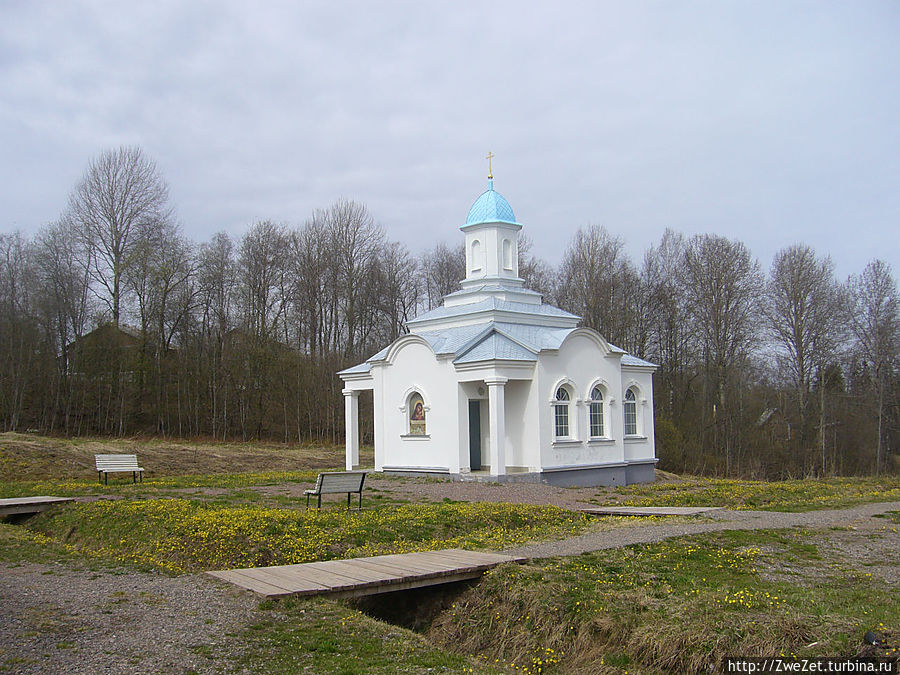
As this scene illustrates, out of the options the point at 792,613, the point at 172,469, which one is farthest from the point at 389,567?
the point at 172,469

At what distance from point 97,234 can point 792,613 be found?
40510 millimetres

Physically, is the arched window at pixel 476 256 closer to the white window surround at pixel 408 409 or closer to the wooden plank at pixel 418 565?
the white window surround at pixel 408 409

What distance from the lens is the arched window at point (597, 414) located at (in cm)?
2536

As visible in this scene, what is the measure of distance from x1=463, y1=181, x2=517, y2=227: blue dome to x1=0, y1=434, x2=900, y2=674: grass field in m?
14.2

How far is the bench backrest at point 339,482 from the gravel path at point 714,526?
4504 mm

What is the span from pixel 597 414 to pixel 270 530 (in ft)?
52.3

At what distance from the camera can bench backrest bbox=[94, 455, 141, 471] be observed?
1973 centimetres

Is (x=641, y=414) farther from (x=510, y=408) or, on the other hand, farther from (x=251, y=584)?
(x=251, y=584)

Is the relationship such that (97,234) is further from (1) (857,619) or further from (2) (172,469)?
(1) (857,619)

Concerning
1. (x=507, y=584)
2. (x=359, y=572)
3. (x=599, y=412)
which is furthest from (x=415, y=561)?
(x=599, y=412)

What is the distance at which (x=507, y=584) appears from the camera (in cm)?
871

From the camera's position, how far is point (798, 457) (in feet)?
136

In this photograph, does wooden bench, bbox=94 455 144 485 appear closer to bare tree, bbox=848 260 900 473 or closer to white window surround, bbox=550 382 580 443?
white window surround, bbox=550 382 580 443

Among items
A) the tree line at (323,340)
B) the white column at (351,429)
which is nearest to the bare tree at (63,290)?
the tree line at (323,340)
